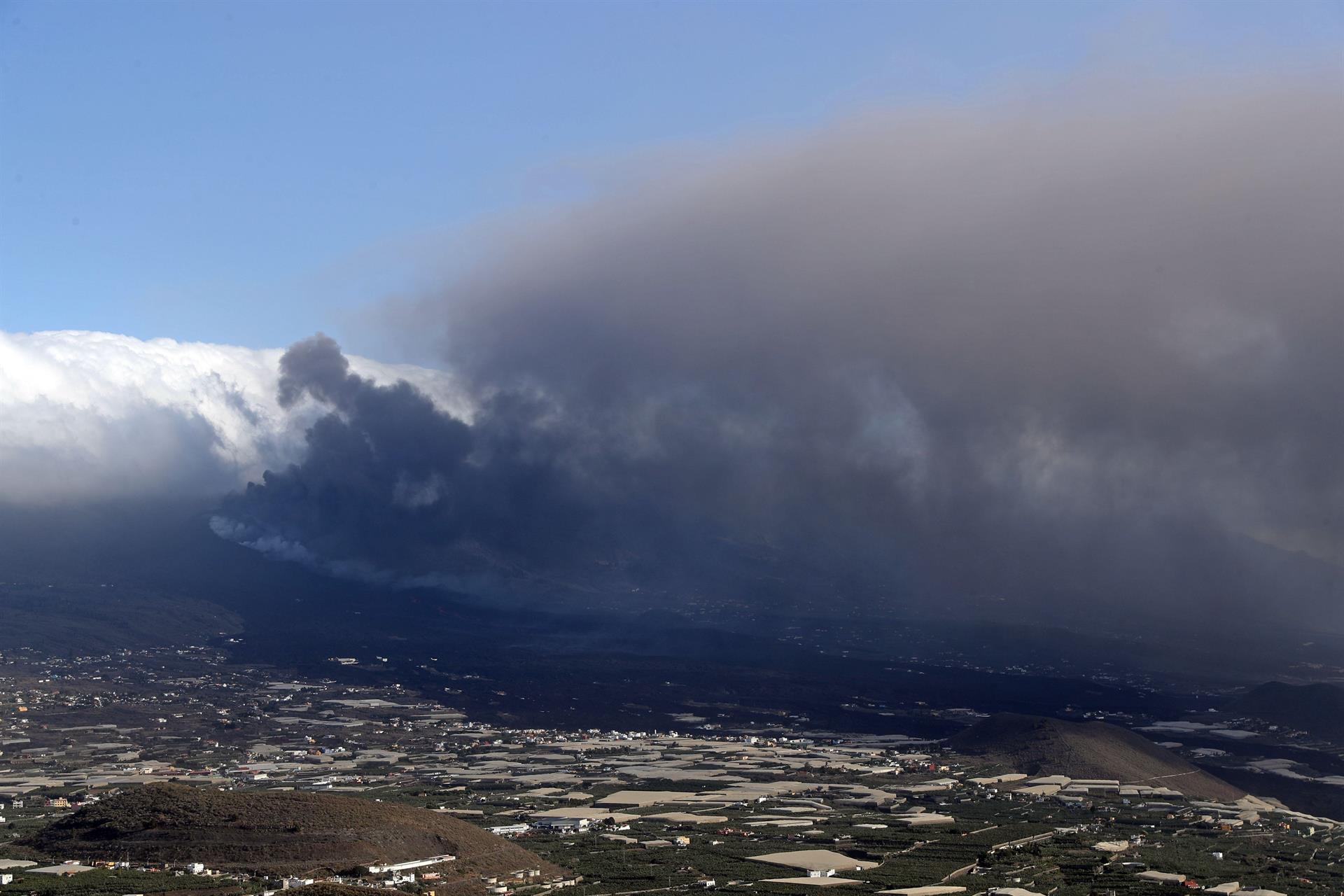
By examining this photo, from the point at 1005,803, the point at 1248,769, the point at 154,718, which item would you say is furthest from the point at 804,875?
the point at 154,718

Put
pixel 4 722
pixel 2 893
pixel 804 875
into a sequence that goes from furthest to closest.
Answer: pixel 4 722 < pixel 804 875 < pixel 2 893

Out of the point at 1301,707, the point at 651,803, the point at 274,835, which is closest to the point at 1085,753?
the point at 651,803

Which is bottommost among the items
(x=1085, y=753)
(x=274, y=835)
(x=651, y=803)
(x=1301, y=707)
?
(x=651, y=803)

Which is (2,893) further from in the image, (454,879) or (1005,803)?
(1005,803)

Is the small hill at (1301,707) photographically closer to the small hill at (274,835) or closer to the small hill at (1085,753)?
the small hill at (1085,753)

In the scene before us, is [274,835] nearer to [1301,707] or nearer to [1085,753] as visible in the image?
[1085,753]

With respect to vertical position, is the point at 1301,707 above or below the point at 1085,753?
above
